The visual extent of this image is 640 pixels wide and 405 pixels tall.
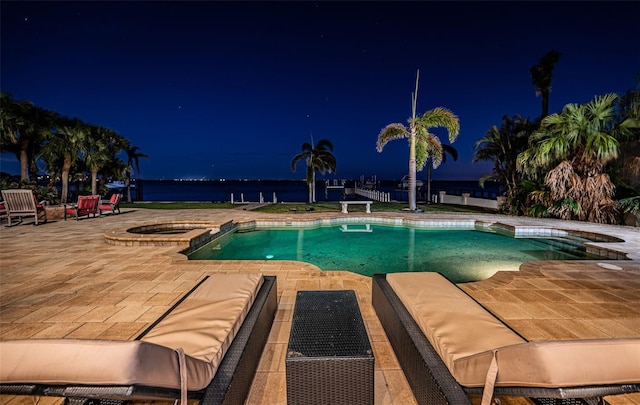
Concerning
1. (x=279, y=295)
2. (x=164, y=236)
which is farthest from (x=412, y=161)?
(x=279, y=295)

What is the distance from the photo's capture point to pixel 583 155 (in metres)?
9.31

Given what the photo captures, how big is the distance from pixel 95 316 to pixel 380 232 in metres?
7.78

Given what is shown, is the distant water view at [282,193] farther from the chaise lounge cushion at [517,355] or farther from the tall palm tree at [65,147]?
the chaise lounge cushion at [517,355]

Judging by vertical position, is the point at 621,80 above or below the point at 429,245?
above

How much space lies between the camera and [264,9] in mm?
16594

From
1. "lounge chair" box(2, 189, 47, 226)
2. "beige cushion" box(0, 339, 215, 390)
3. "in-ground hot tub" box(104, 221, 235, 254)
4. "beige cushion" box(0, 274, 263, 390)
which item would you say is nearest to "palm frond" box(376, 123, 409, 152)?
"in-ground hot tub" box(104, 221, 235, 254)

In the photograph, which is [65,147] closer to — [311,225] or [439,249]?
[311,225]

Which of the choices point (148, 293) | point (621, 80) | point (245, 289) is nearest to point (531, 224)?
point (245, 289)

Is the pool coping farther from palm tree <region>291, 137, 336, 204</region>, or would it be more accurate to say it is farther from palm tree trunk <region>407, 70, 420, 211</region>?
palm tree <region>291, 137, 336, 204</region>

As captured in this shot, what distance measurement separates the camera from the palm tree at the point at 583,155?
907 centimetres

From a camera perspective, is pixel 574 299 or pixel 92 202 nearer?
pixel 574 299

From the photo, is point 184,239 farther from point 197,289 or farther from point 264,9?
point 264,9

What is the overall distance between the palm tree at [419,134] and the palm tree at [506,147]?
216cm

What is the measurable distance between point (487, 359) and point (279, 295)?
9.14 feet
